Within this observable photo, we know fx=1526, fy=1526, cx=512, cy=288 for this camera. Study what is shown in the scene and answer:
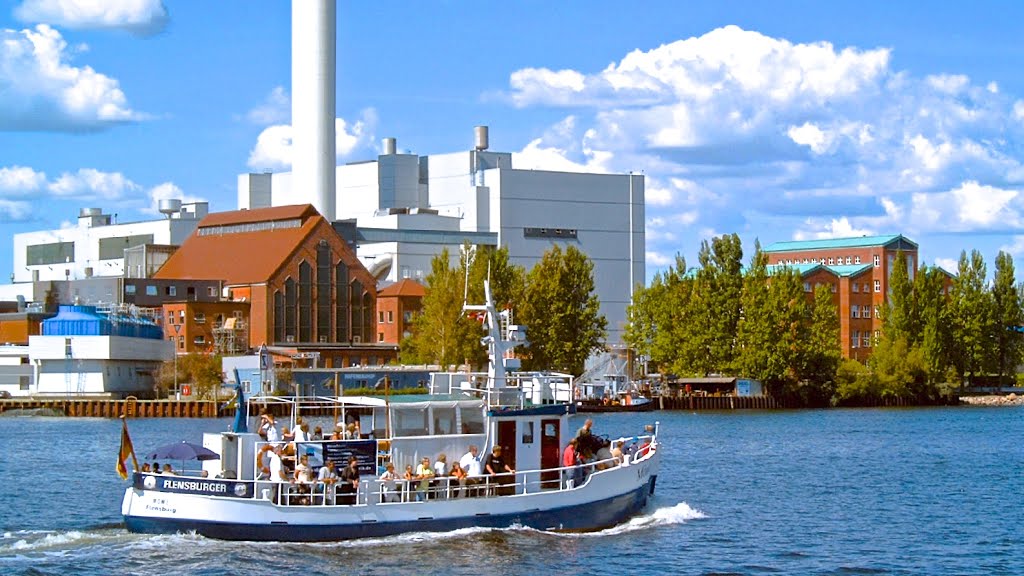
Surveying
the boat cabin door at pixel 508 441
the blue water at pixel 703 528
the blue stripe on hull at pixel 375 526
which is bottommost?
the blue water at pixel 703 528

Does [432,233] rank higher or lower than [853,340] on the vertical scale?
higher

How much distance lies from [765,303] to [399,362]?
3465 cm

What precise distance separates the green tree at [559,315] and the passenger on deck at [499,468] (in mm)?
82807

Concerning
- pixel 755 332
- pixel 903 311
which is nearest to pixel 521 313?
pixel 755 332

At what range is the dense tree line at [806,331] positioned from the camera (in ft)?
441

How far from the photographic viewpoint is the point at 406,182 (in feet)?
576

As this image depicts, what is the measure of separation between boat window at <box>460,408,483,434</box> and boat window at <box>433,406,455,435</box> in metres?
0.38

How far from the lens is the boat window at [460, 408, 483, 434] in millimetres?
44656

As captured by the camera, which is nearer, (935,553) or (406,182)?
(935,553)

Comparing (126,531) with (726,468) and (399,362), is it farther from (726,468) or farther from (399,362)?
(399,362)

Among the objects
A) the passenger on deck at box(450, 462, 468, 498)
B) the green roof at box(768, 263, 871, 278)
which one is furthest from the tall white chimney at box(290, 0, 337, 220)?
the passenger on deck at box(450, 462, 468, 498)

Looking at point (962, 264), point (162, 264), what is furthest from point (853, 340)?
point (162, 264)

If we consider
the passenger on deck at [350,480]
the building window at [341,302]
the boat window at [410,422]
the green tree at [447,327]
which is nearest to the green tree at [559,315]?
the green tree at [447,327]

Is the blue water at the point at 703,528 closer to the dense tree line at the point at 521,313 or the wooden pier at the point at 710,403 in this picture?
the dense tree line at the point at 521,313
